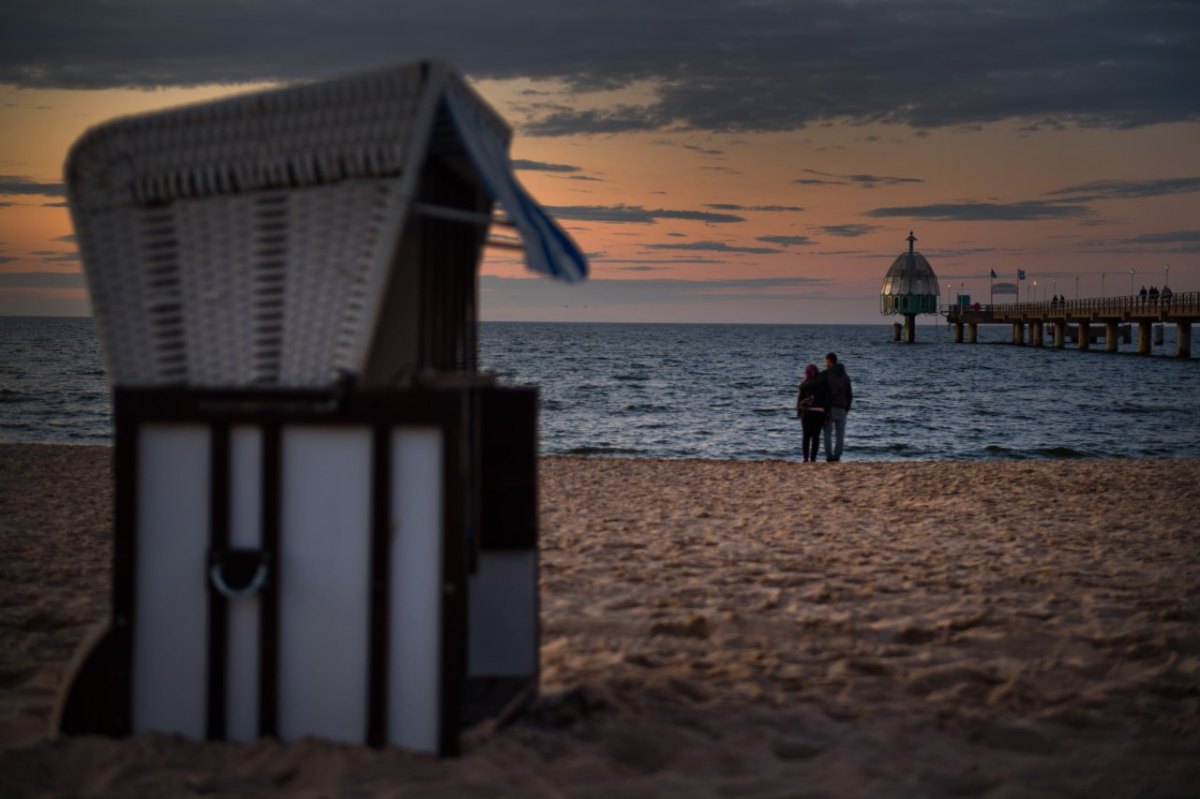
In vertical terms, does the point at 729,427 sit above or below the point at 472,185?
below

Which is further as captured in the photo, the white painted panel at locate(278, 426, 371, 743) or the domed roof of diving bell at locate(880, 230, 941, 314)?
the domed roof of diving bell at locate(880, 230, 941, 314)

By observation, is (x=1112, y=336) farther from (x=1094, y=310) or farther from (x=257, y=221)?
(x=257, y=221)

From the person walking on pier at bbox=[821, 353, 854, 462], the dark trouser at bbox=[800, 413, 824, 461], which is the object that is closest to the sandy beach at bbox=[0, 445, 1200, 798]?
the person walking on pier at bbox=[821, 353, 854, 462]

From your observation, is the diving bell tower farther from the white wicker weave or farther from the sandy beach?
the white wicker weave

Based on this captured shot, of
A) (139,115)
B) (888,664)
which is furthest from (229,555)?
(888,664)

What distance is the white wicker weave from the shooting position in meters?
3.30

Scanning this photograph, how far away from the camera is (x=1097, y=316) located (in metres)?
69.5

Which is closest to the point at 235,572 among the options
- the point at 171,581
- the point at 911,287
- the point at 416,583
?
the point at 171,581

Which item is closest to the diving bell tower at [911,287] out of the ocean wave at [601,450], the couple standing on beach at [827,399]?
the ocean wave at [601,450]

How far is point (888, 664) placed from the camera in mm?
4898

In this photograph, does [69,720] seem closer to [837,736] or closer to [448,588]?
[448,588]

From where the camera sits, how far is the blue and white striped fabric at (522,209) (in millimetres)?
3383

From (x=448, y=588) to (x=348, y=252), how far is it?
4.12 ft

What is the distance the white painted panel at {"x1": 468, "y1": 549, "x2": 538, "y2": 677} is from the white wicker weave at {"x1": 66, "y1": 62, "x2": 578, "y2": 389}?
1336mm
